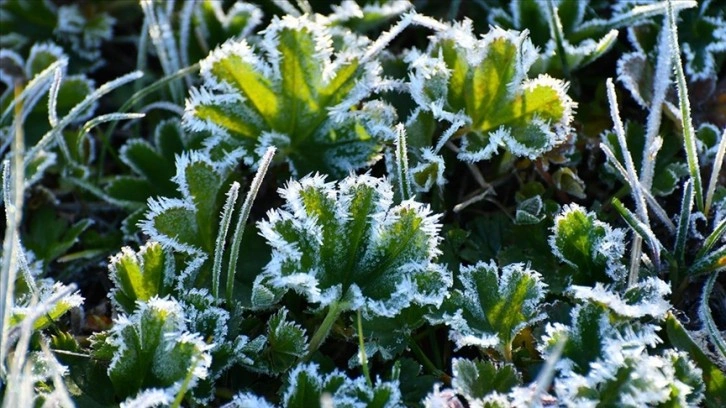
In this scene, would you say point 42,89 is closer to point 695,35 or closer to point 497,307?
point 497,307

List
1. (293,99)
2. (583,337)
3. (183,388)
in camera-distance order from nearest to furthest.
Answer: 1. (183,388)
2. (583,337)
3. (293,99)

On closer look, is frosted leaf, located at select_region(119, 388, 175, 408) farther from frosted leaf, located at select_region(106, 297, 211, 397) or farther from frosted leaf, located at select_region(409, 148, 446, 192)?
frosted leaf, located at select_region(409, 148, 446, 192)

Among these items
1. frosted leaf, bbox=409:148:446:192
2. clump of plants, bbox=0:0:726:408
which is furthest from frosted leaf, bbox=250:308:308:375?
frosted leaf, bbox=409:148:446:192

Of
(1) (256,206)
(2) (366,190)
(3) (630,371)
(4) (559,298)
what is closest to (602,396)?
(3) (630,371)

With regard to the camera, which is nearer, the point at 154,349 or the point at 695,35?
the point at 154,349

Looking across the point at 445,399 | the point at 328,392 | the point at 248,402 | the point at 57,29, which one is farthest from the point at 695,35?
the point at 57,29

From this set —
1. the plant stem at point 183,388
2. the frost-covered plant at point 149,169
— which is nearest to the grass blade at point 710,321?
the plant stem at point 183,388

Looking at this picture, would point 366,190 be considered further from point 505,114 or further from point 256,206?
point 256,206
